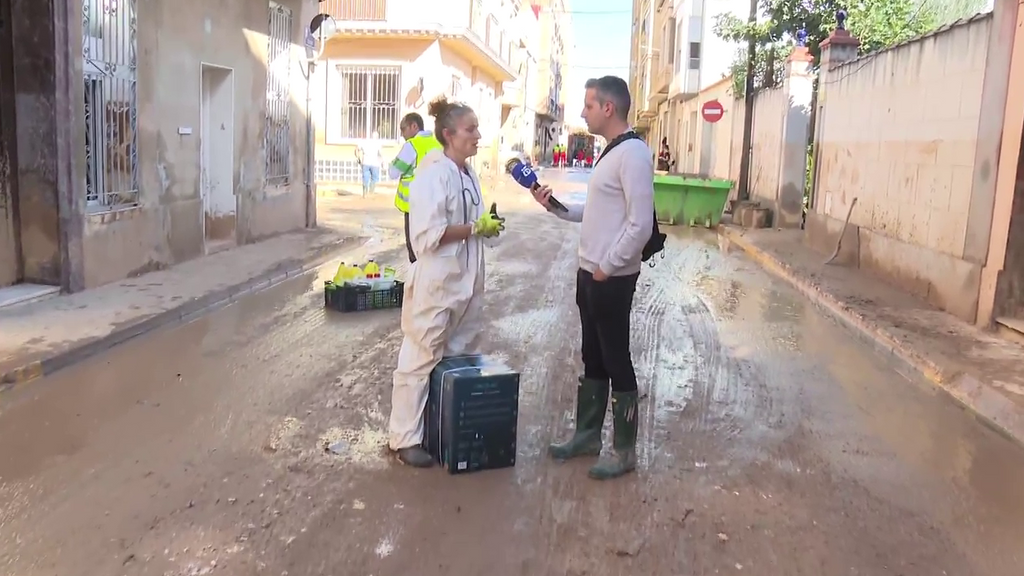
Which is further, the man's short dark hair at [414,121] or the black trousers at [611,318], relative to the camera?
the man's short dark hair at [414,121]

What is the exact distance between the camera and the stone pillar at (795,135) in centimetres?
1820

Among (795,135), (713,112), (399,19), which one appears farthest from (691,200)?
(399,19)

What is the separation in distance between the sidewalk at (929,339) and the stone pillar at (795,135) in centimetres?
544

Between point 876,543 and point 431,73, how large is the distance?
24.2 metres

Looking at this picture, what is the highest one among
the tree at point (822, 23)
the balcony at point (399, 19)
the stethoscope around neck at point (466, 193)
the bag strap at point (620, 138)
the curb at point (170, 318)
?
the balcony at point (399, 19)

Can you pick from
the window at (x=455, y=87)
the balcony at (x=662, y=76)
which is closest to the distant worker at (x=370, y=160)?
the window at (x=455, y=87)

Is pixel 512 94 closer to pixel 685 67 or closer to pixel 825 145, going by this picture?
pixel 685 67

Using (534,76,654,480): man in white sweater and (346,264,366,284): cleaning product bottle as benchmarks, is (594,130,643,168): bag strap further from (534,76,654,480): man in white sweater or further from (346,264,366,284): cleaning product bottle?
(346,264,366,284): cleaning product bottle

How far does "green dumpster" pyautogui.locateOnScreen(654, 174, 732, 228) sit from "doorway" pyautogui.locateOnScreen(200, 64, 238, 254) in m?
10.1

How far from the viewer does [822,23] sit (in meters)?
19.0

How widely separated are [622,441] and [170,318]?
5051mm

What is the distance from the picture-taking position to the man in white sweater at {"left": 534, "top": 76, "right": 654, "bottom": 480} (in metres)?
4.56

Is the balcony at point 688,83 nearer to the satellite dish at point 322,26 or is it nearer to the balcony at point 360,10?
the balcony at point 360,10

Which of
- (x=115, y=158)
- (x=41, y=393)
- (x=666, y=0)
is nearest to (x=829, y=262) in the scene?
(x=115, y=158)
